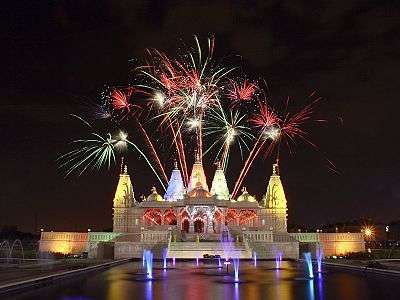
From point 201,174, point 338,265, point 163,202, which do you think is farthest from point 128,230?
point 338,265

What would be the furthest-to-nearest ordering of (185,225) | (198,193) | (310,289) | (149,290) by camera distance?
(185,225), (198,193), (310,289), (149,290)

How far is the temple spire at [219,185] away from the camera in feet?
267

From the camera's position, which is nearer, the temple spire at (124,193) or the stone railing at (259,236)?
the stone railing at (259,236)

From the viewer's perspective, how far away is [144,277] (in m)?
34.3

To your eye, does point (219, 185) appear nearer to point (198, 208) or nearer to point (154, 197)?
point (198, 208)

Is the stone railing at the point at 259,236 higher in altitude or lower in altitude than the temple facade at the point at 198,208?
lower

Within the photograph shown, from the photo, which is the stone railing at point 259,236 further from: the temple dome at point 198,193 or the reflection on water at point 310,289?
the reflection on water at point 310,289

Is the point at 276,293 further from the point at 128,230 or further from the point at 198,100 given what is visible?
the point at 128,230

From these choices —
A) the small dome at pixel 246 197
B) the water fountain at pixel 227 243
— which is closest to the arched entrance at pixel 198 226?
the small dome at pixel 246 197

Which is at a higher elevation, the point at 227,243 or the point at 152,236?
the point at 152,236

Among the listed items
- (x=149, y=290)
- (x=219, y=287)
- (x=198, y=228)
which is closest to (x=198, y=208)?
(x=198, y=228)

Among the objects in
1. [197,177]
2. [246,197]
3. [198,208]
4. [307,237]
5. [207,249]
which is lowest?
[207,249]

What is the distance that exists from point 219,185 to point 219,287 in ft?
177

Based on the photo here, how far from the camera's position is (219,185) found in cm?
8206
